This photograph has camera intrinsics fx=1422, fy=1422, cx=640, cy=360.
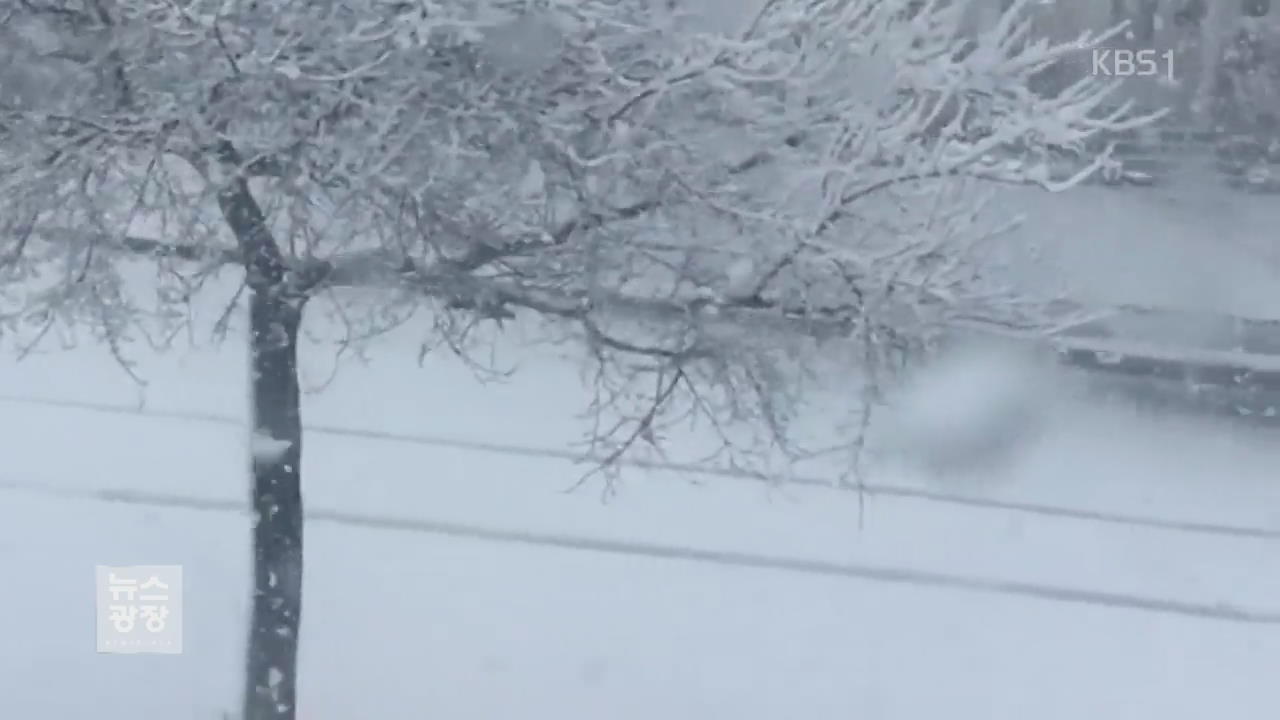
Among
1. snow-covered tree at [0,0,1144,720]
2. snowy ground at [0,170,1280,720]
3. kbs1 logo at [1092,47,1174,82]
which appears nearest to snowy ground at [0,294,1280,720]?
snowy ground at [0,170,1280,720]

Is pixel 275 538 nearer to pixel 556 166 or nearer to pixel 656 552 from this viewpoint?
pixel 656 552

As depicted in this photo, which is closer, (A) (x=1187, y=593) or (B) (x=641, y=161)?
(B) (x=641, y=161)

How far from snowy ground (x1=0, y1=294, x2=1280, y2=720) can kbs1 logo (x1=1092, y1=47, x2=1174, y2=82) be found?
2.44 feet

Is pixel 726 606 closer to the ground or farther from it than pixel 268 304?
closer to the ground

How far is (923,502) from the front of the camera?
3148mm

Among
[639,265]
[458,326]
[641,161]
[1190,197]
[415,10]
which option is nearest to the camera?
[415,10]

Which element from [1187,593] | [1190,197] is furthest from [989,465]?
[1190,197]

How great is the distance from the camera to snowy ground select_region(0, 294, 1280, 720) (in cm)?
313

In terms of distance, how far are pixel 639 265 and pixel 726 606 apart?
88cm

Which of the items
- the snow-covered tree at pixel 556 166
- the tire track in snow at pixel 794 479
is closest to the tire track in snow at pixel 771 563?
the tire track in snow at pixel 794 479

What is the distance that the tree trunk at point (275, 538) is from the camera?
3.13 metres

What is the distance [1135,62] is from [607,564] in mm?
1586

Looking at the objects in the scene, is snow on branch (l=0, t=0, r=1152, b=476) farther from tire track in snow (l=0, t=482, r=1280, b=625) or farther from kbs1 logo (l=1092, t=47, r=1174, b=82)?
tire track in snow (l=0, t=482, r=1280, b=625)

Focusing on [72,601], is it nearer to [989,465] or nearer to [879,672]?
[879,672]
